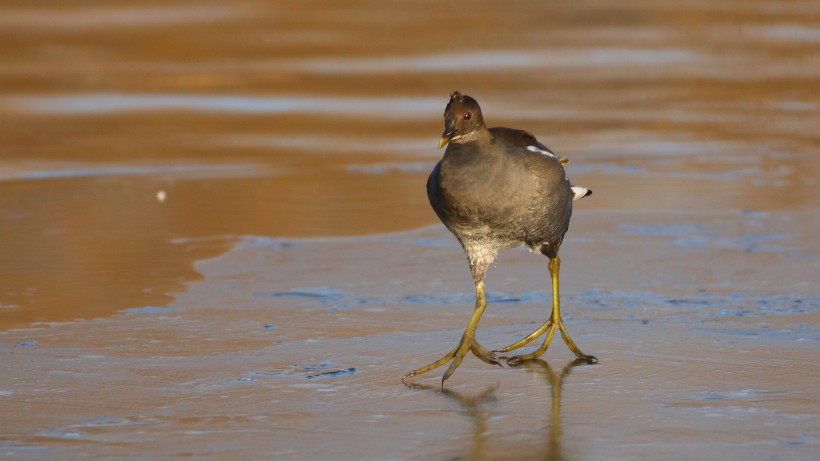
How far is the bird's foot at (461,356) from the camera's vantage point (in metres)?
5.15

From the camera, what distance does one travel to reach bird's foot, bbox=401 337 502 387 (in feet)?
16.9

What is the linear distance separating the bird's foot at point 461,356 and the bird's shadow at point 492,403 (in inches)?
4.0

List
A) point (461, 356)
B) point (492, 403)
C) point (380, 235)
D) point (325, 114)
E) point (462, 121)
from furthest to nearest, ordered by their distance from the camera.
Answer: point (325, 114) < point (380, 235) < point (462, 121) < point (461, 356) < point (492, 403)

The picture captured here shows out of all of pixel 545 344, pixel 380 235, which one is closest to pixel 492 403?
pixel 545 344

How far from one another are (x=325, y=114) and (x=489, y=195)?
7.63m

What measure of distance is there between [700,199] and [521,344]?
152 inches

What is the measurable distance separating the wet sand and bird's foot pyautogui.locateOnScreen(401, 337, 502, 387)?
6 cm

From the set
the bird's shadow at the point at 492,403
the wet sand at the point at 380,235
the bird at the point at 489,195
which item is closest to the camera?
the bird's shadow at the point at 492,403

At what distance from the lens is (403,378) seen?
512 cm

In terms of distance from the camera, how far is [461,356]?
5250 mm

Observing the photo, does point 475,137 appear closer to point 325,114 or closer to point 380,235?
point 380,235

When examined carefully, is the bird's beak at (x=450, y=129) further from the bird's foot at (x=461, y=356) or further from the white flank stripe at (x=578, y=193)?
the white flank stripe at (x=578, y=193)

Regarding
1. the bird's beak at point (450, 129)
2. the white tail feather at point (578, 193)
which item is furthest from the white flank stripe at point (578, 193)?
the bird's beak at point (450, 129)

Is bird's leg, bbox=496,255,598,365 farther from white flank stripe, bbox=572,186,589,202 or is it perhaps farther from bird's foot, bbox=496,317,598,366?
white flank stripe, bbox=572,186,589,202
